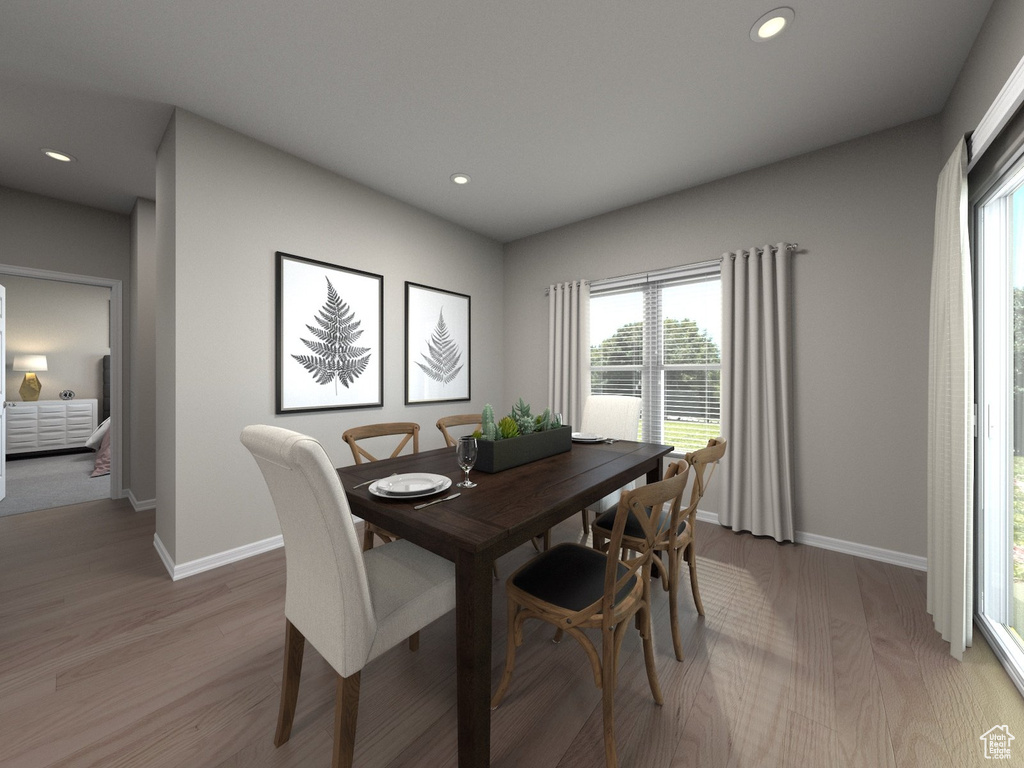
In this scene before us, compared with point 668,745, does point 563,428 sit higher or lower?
higher

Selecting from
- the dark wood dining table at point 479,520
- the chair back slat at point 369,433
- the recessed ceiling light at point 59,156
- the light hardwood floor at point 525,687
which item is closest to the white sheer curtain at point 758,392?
the light hardwood floor at point 525,687

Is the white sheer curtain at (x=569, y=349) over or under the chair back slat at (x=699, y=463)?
over

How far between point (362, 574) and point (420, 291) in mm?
2924

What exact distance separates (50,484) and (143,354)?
2184 mm

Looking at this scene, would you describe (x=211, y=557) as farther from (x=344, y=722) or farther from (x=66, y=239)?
(x=66, y=239)

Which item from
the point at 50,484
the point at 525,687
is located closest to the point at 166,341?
the point at 525,687

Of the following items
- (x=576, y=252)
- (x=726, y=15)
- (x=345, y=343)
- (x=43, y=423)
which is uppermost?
(x=726, y=15)

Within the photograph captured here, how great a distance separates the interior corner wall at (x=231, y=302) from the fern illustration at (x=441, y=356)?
73 cm

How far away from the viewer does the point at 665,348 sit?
3.47m

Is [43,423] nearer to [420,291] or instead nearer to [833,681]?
[420,291]

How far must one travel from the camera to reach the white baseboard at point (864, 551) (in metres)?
2.39

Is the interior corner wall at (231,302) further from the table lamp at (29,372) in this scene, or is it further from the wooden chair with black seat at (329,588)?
the table lamp at (29,372)

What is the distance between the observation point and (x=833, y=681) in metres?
1.51

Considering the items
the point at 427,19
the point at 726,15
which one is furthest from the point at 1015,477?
the point at 427,19
